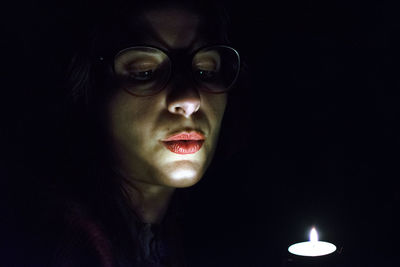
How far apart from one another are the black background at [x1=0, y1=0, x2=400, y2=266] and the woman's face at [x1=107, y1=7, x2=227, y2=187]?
39cm

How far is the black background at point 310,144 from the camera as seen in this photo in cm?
218

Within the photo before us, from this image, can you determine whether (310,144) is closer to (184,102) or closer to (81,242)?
(184,102)

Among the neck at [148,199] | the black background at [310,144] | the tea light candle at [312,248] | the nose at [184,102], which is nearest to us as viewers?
the tea light candle at [312,248]

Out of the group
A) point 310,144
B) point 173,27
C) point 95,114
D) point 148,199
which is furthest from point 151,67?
point 310,144

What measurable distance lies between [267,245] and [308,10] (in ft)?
3.54

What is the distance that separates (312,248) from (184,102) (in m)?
0.59

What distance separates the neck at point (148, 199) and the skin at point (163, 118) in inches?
3.6

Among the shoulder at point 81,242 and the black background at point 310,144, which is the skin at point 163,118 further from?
the black background at point 310,144

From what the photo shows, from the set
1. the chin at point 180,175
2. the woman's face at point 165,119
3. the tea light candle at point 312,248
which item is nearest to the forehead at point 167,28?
the woman's face at point 165,119

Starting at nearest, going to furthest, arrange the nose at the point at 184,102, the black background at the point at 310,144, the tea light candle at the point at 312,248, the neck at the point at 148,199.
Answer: the tea light candle at the point at 312,248 < the nose at the point at 184,102 < the neck at the point at 148,199 < the black background at the point at 310,144

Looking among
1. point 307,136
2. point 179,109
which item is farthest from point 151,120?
point 307,136

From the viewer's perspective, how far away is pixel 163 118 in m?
1.67

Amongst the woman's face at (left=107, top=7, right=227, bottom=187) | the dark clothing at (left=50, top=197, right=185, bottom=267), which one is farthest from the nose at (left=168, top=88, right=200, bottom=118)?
the dark clothing at (left=50, top=197, right=185, bottom=267)

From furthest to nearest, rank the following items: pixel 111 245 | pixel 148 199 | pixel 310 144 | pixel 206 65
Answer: pixel 310 144 → pixel 148 199 → pixel 206 65 → pixel 111 245
